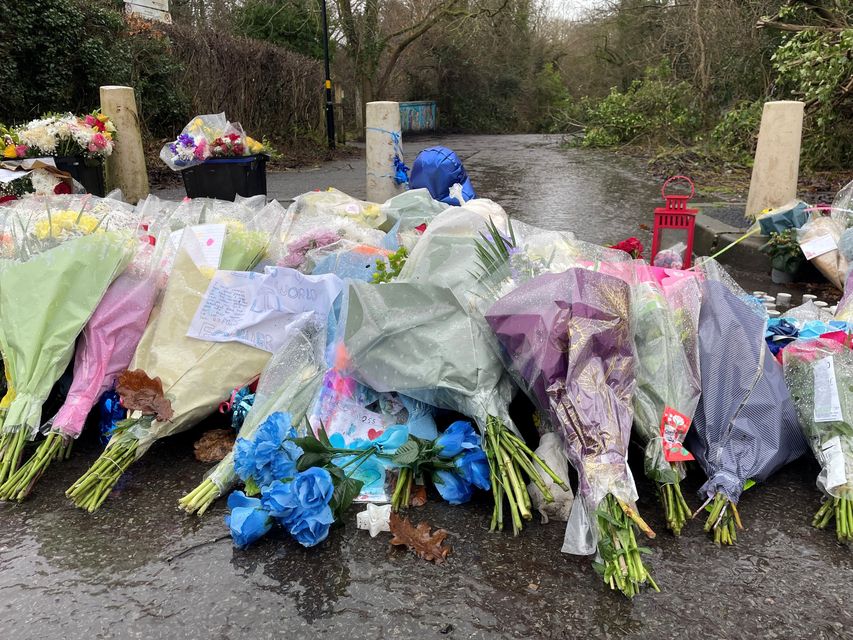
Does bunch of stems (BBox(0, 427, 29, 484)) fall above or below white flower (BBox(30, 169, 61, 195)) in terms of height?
below

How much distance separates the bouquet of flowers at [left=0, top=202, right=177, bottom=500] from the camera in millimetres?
2707

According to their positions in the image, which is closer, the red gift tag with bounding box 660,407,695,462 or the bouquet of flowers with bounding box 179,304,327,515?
the red gift tag with bounding box 660,407,695,462

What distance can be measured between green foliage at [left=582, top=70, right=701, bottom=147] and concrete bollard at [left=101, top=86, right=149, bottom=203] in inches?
475

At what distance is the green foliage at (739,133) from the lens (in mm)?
12320

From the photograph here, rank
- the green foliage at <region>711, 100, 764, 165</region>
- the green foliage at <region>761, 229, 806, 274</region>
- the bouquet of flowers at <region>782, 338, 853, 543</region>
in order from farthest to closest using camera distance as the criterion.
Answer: the green foliage at <region>711, 100, 764, 165</region>
the green foliage at <region>761, 229, 806, 274</region>
the bouquet of flowers at <region>782, 338, 853, 543</region>

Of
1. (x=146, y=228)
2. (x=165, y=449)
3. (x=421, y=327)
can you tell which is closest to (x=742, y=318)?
(x=421, y=327)

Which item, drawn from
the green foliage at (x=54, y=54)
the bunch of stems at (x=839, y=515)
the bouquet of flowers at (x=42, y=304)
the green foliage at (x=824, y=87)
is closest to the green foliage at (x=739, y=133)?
the green foliage at (x=824, y=87)

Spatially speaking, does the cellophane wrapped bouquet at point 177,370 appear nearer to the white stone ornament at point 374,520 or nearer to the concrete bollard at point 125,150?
the white stone ornament at point 374,520

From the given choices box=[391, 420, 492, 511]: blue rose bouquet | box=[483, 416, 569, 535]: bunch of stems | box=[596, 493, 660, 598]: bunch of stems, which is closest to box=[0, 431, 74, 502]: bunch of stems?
box=[391, 420, 492, 511]: blue rose bouquet

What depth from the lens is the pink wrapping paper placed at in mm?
2846

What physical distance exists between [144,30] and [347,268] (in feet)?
36.5

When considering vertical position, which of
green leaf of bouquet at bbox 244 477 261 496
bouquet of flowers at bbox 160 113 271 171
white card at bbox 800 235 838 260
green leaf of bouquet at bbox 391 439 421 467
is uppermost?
bouquet of flowers at bbox 160 113 271 171

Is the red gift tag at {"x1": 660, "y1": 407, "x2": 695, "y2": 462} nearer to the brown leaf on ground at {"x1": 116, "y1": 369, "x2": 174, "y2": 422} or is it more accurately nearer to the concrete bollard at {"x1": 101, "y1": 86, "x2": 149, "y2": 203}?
the brown leaf on ground at {"x1": 116, "y1": 369, "x2": 174, "y2": 422}

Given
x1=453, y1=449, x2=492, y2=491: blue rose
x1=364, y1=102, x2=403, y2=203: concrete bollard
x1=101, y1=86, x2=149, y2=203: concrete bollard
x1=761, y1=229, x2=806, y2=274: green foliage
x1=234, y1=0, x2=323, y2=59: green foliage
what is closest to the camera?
x1=453, y1=449, x2=492, y2=491: blue rose
